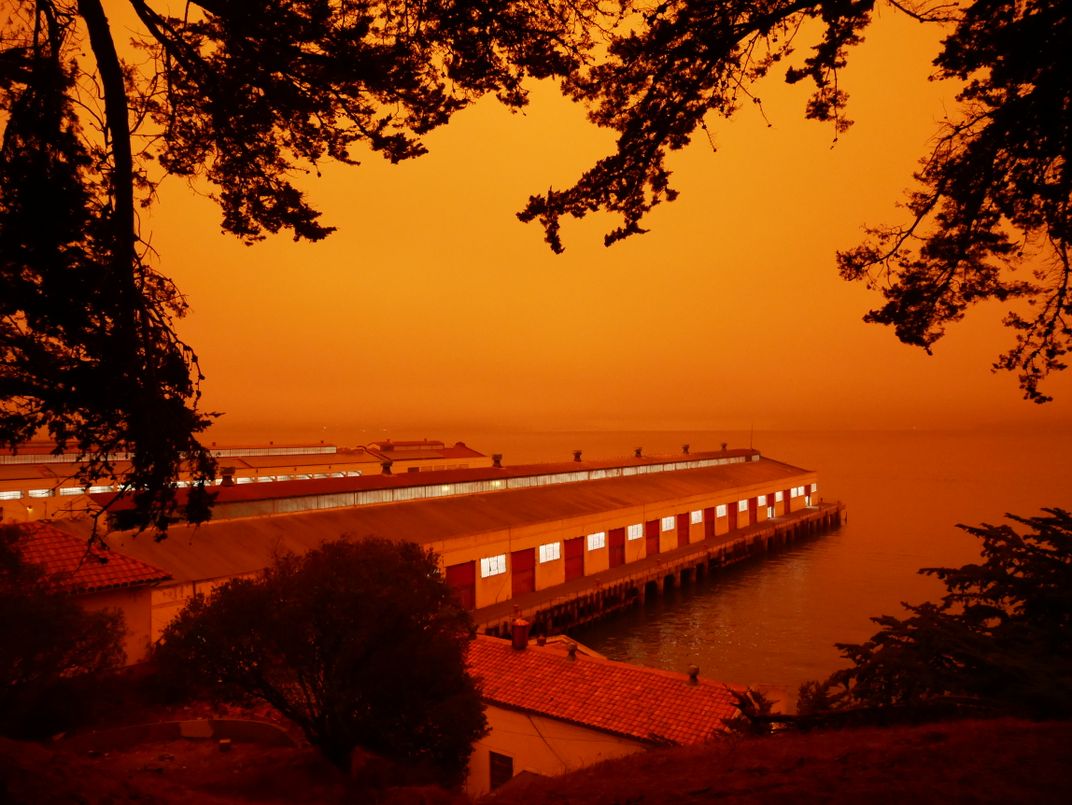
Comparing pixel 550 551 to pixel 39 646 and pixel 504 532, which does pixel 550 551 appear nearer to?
pixel 504 532

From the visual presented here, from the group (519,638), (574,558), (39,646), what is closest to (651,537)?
(574,558)

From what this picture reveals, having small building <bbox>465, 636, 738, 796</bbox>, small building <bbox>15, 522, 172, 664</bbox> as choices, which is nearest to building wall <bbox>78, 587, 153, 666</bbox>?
small building <bbox>15, 522, 172, 664</bbox>

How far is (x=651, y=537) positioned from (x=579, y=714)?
26.3 metres

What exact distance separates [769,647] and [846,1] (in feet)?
91.6

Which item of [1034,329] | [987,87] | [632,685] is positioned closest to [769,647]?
[632,685]

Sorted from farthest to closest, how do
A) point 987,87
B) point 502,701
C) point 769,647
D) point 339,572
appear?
point 769,647, point 502,701, point 339,572, point 987,87

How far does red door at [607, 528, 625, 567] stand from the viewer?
121 ft

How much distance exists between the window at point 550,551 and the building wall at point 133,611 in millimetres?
17025

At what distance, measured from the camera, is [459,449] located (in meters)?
68.9

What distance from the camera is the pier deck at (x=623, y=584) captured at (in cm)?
2827

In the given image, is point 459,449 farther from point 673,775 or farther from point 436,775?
point 673,775

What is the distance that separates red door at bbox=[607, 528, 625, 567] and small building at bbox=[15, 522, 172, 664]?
2274cm

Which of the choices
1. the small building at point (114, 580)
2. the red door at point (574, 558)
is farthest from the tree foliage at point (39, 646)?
the red door at point (574, 558)

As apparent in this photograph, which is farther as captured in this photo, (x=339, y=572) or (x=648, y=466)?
(x=648, y=466)
